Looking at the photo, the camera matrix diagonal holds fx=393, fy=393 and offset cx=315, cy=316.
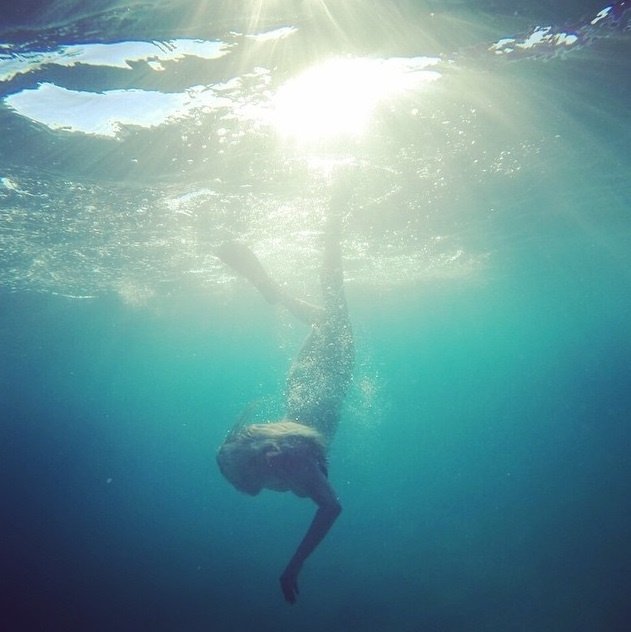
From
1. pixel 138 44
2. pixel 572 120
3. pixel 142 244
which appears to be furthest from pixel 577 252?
pixel 138 44

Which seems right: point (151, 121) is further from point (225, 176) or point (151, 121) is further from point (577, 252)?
point (577, 252)

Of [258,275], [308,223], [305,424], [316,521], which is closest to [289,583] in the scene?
[316,521]

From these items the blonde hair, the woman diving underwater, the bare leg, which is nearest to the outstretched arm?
the woman diving underwater

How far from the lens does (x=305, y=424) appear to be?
22.8 ft

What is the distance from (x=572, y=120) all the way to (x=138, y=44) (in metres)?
11.1

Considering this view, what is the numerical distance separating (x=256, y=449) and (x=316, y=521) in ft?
3.86

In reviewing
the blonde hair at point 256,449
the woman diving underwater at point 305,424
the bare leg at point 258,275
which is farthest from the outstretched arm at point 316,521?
the bare leg at point 258,275

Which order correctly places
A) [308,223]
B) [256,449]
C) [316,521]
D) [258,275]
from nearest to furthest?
[316,521] → [256,449] → [258,275] → [308,223]

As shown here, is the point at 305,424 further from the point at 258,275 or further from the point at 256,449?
the point at 258,275

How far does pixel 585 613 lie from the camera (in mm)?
13625

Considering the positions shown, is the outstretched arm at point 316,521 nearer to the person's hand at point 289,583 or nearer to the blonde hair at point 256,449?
the person's hand at point 289,583

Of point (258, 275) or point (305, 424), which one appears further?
point (258, 275)

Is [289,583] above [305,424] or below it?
below

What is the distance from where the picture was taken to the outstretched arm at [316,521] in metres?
4.91
